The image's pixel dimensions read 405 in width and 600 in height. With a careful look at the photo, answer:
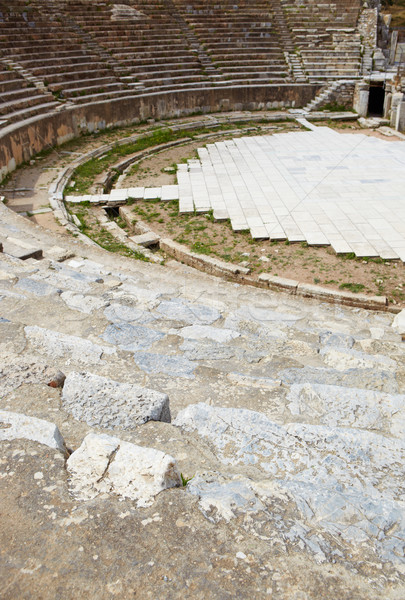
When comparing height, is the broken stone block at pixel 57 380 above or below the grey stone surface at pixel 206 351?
above

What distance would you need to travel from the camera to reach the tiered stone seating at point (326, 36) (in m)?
20.1

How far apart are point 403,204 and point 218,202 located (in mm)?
3869

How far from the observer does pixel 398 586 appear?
1685mm

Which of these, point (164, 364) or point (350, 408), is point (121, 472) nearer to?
point (164, 364)

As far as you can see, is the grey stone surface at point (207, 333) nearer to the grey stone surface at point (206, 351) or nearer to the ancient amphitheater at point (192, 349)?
the ancient amphitheater at point (192, 349)

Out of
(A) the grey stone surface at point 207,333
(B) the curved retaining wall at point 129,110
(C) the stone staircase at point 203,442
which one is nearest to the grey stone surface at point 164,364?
(C) the stone staircase at point 203,442

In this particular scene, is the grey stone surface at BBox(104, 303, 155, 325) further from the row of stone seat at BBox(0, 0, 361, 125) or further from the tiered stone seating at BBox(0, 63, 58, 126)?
the row of stone seat at BBox(0, 0, 361, 125)

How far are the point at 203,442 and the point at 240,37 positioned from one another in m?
22.2

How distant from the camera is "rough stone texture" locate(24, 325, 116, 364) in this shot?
3421 millimetres

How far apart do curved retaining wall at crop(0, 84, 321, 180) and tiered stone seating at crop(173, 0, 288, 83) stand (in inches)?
34.6

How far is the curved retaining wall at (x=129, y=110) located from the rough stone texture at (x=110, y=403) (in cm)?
1002

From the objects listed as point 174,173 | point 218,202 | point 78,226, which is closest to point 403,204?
point 218,202

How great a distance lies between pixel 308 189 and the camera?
35.6 feet

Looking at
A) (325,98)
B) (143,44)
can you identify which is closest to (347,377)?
(325,98)
